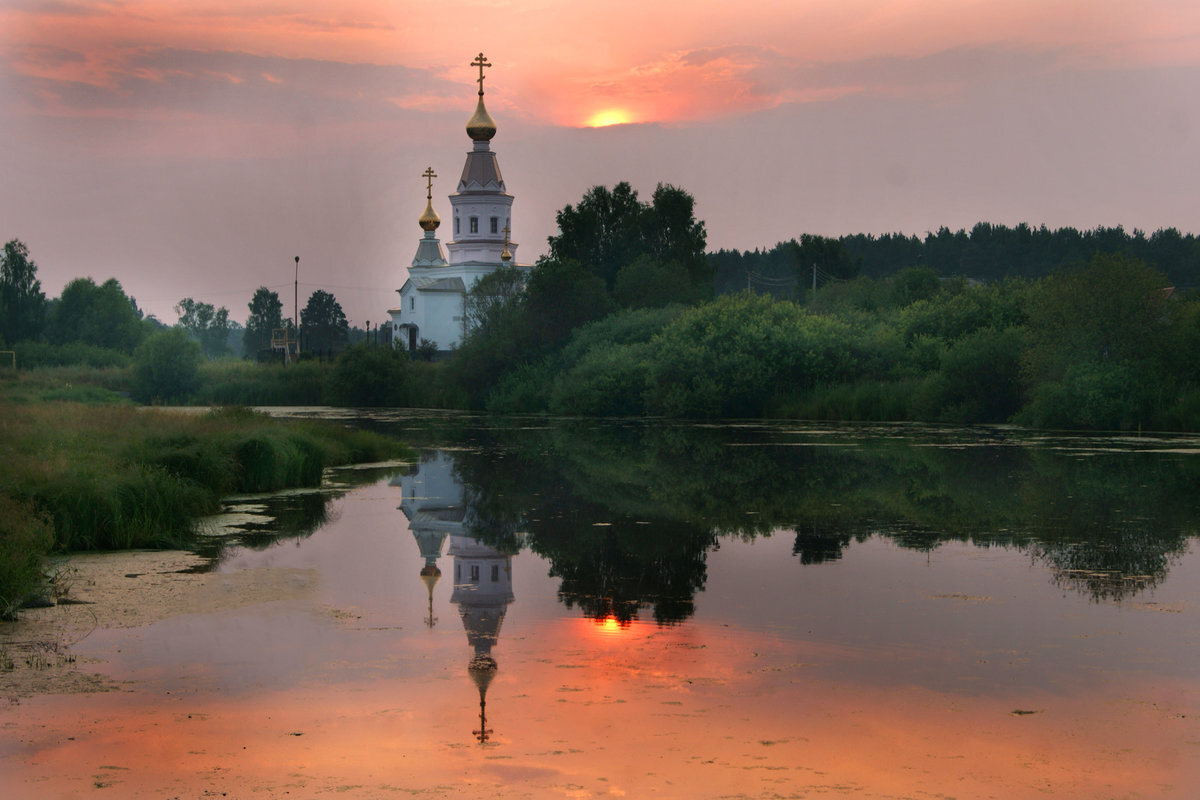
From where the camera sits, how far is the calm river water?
667 centimetres

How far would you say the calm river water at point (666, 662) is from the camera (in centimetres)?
667

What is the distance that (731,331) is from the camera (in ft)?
161

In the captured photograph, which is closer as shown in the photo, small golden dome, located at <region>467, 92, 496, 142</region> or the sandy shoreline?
the sandy shoreline

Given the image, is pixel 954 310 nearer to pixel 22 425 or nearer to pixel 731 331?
pixel 731 331

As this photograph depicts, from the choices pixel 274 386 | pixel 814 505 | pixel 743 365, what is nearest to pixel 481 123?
pixel 274 386

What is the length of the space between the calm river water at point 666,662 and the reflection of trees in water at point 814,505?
9 cm

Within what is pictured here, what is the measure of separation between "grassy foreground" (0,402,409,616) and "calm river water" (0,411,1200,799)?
2.96 ft

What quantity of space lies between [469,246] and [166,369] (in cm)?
2964

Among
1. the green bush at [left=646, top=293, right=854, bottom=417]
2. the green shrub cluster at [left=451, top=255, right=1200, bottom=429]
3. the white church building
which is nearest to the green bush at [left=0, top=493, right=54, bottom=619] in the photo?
the green shrub cluster at [left=451, top=255, right=1200, bottom=429]

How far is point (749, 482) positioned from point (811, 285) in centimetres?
7713

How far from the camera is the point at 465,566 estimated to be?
534 inches

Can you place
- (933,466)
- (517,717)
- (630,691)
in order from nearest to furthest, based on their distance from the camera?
(517,717), (630,691), (933,466)

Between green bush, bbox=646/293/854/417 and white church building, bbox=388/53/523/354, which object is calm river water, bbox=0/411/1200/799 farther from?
white church building, bbox=388/53/523/354

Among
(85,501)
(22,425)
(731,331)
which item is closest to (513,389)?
(731,331)
